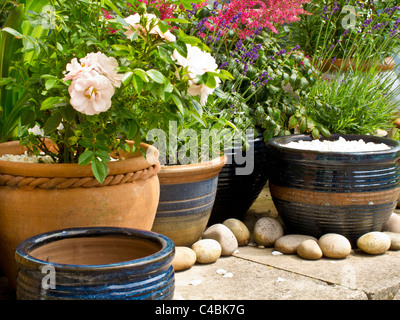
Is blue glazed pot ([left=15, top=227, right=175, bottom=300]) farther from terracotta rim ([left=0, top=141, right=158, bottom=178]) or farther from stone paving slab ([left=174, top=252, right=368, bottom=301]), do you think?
stone paving slab ([left=174, top=252, right=368, bottom=301])

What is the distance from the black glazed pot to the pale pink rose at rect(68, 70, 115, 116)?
4.18 ft

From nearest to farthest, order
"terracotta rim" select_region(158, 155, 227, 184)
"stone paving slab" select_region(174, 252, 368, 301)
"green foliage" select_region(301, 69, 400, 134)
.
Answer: "stone paving slab" select_region(174, 252, 368, 301)
"terracotta rim" select_region(158, 155, 227, 184)
"green foliage" select_region(301, 69, 400, 134)

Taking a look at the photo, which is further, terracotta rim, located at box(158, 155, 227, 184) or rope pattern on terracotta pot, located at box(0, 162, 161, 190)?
terracotta rim, located at box(158, 155, 227, 184)

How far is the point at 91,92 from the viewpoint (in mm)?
1569

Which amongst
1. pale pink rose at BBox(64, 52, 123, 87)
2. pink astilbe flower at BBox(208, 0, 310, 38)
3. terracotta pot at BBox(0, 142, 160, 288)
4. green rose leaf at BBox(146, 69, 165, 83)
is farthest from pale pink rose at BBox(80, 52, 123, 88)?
pink astilbe flower at BBox(208, 0, 310, 38)

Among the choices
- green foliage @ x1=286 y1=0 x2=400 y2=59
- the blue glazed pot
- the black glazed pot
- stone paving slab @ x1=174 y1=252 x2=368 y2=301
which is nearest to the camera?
the blue glazed pot

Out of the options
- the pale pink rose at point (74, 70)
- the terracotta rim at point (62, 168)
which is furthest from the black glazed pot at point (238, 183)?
the pale pink rose at point (74, 70)

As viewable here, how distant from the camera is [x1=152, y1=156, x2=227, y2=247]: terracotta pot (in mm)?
2418

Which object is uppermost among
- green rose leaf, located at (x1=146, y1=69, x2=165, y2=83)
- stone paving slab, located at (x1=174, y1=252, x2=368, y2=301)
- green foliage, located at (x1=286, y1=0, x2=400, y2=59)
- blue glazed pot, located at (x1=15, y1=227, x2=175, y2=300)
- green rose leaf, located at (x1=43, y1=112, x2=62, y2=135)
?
green foliage, located at (x1=286, y1=0, x2=400, y2=59)

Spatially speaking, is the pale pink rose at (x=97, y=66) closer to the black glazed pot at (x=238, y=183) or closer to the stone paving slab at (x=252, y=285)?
the stone paving slab at (x=252, y=285)

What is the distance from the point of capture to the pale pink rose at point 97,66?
1.58 meters

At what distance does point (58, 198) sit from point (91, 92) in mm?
407

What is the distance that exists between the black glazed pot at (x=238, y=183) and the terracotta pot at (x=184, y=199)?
0.32m
